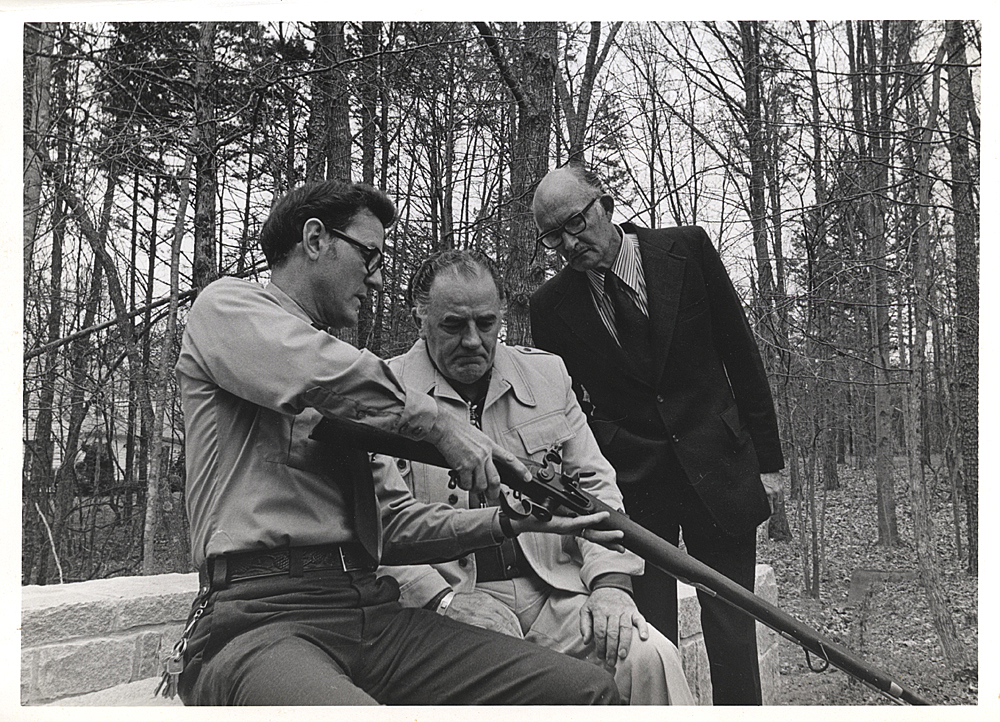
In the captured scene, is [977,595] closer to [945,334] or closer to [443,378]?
[945,334]

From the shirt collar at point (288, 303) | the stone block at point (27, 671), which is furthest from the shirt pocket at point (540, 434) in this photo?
the stone block at point (27, 671)

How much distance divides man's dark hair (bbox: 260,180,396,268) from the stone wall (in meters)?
1.47

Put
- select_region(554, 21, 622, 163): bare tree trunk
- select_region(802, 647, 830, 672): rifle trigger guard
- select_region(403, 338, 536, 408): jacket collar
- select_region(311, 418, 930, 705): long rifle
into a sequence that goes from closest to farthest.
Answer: select_region(311, 418, 930, 705): long rifle
select_region(403, 338, 536, 408): jacket collar
select_region(802, 647, 830, 672): rifle trigger guard
select_region(554, 21, 622, 163): bare tree trunk

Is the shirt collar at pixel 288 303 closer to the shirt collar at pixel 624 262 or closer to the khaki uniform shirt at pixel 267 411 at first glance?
the khaki uniform shirt at pixel 267 411

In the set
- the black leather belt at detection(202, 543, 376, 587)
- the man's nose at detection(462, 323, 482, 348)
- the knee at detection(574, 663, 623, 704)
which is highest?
the man's nose at detection(462, 323, 482, 348)

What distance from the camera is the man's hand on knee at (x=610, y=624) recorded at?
354 centimetres

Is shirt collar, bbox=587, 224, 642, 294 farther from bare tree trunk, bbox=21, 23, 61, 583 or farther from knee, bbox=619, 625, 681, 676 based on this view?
bare tree trunk, bbox=21, 23, 61, 583

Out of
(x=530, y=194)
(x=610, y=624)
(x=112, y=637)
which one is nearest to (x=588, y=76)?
(x=530, y=194)

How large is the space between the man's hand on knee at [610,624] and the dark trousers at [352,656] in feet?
0.34

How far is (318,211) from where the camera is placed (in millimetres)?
3504

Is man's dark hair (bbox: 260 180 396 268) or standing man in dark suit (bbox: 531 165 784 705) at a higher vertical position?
man's dark hair (bbox: 260 180 396 268)

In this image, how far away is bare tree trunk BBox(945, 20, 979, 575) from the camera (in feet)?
13.7

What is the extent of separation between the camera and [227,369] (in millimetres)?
3066

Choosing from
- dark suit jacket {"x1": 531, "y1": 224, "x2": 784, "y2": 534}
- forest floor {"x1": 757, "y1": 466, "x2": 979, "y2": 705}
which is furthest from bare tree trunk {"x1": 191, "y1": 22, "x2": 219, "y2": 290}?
forest floor {"x1": 757, "y1": 466, "x2": 979, "y2": 705}
